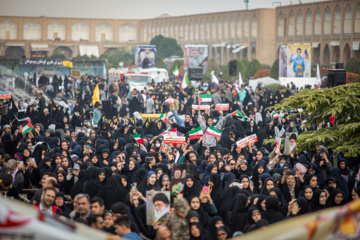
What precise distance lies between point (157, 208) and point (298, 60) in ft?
83.7

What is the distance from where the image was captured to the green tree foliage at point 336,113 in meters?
9.45

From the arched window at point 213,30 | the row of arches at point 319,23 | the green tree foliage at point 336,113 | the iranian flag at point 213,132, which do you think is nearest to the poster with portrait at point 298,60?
the row of arches at point 319,23

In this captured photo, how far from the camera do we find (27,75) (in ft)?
111

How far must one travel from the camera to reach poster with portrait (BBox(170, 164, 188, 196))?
7.41 metres

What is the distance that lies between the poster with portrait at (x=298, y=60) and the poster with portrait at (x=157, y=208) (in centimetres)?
2521

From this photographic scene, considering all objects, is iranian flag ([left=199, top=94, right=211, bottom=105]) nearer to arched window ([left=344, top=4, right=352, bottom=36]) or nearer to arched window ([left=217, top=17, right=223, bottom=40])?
arched window ([left=344, top=4, right=352, bottom=36])

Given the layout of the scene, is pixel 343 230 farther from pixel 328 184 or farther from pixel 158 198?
pixel 328 184

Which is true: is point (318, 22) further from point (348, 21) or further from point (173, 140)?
point (173, 140)

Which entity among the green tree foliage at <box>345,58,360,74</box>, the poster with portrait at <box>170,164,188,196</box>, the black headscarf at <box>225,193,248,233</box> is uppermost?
the green tree foliage at <box>345,58,360,74</box>

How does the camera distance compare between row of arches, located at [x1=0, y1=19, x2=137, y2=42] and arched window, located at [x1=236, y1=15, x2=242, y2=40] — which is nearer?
arched window, located at [x1=236, y1=15, x2=242, y2=40]

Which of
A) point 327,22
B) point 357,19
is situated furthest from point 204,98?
point 327,22

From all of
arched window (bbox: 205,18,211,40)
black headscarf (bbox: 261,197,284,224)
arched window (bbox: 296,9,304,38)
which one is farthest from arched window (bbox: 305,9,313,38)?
black headscarf (bbox: 261,197,284,224)

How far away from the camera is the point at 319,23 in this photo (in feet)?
178

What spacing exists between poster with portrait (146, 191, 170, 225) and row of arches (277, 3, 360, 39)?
44.9 m
